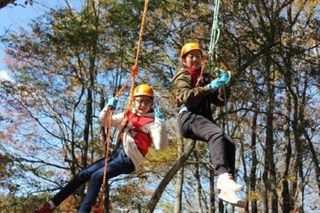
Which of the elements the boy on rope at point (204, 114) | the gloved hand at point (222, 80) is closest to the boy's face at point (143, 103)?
the boy on rope at point (204, 114)

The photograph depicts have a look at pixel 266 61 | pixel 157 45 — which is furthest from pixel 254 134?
pixel 157 45

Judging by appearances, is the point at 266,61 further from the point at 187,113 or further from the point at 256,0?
the point at 187,113

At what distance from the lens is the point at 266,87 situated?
43.2 feet

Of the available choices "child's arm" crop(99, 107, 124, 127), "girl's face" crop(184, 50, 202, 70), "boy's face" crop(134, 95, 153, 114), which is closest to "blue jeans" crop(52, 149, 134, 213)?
"child's arm" crop(99, 107, 124, 127)

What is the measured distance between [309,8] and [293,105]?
317 centimetres

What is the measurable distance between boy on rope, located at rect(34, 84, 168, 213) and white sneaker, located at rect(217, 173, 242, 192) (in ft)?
3.80

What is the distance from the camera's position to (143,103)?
15.2 feet

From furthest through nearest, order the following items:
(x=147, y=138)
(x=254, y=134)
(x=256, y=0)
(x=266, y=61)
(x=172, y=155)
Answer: (x=254, y=134) → (x=172, y=155) → (x=266, y=61) → (x=256, y=0) → (x=147, y=138)

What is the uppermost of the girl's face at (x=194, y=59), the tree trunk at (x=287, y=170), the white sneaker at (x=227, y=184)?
the tree trunk at (x=287, y=170)

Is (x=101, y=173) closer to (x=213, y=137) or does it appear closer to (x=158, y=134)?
(x=158, y=134)

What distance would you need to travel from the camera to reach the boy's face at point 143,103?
181 inches

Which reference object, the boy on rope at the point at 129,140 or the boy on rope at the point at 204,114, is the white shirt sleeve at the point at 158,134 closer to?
the boy on rope at the point at 129,140

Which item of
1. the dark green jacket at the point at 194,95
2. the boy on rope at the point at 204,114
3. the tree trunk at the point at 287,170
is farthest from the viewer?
the tree trunk at the point at 287,170

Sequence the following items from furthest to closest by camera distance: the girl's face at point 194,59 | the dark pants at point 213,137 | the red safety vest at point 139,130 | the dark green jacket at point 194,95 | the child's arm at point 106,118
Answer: the red safety vest at point 139,130, the child's arm at point 106,118, the girl's face at point 194,59, the dark green jacket at point 194,95, the dark pants at point 213,137
